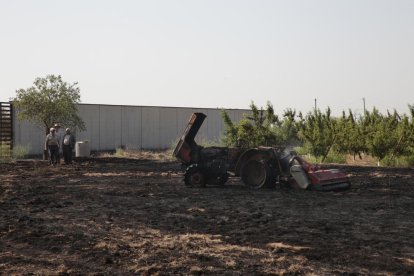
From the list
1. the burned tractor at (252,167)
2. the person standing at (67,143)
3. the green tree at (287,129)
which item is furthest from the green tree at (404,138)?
the person standing at (67,143)

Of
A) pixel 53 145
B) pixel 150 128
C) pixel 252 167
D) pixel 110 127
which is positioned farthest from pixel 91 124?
pixel 252 167

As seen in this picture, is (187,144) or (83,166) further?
(83,166)

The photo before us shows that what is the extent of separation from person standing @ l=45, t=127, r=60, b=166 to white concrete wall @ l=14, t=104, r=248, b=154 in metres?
6.29

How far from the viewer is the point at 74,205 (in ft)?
35.0

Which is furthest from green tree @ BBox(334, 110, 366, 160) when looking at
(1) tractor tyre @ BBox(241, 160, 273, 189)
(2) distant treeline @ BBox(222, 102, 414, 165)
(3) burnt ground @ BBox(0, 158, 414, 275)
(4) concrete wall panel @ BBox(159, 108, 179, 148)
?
(4) concrete wall panel @ BBox(159, 108, 179, 148)

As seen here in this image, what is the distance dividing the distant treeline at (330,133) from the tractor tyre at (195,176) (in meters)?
7.13

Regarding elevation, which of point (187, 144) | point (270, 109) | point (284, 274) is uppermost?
point (270, 109)

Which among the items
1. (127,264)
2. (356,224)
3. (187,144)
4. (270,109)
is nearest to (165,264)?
(127,264)

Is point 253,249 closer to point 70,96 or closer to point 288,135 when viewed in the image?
point 288,135

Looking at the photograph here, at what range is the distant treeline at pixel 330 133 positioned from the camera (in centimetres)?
2072

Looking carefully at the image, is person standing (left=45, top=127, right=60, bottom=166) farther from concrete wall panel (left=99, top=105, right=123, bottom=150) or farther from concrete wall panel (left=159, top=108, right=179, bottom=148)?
concrete wall panel (left=159, top=108, right=179, bottom=148)

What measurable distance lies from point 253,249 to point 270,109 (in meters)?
15.4

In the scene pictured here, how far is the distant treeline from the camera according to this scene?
68.0ft

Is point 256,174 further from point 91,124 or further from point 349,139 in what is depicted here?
point 91,124
